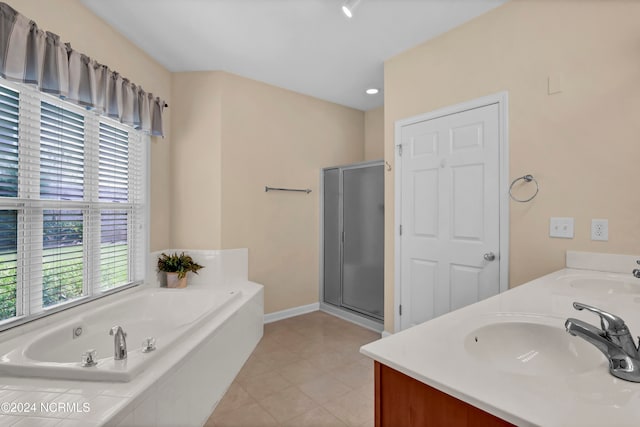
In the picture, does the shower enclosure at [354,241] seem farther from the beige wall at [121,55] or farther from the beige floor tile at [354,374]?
the beige wall at [121,55]

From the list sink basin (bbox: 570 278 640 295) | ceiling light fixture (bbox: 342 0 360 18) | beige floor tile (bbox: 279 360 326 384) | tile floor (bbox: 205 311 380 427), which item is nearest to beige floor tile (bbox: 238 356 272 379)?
tile floor (bbox: 205 311 380 427)

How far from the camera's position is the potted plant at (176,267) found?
2.89 m

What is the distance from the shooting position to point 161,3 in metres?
2.10

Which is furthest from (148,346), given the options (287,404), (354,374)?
(354,374)

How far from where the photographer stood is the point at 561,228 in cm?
181

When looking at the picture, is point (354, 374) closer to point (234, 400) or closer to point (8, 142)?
point (234, 400)

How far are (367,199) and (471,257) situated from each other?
129cm

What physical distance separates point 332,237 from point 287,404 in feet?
6.59

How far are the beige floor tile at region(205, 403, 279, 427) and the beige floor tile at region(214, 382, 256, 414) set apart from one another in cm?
4

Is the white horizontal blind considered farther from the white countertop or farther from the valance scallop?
the white countertop

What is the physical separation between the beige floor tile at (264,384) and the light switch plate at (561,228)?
6.24 feet

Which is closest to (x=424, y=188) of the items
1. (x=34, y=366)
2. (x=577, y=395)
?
(x=577, y=395)

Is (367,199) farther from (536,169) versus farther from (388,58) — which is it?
(536,169)

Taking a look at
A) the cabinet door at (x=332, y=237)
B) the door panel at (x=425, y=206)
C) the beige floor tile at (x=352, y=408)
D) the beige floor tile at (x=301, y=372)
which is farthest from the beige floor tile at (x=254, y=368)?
the door panel at (x=425, y=206)
